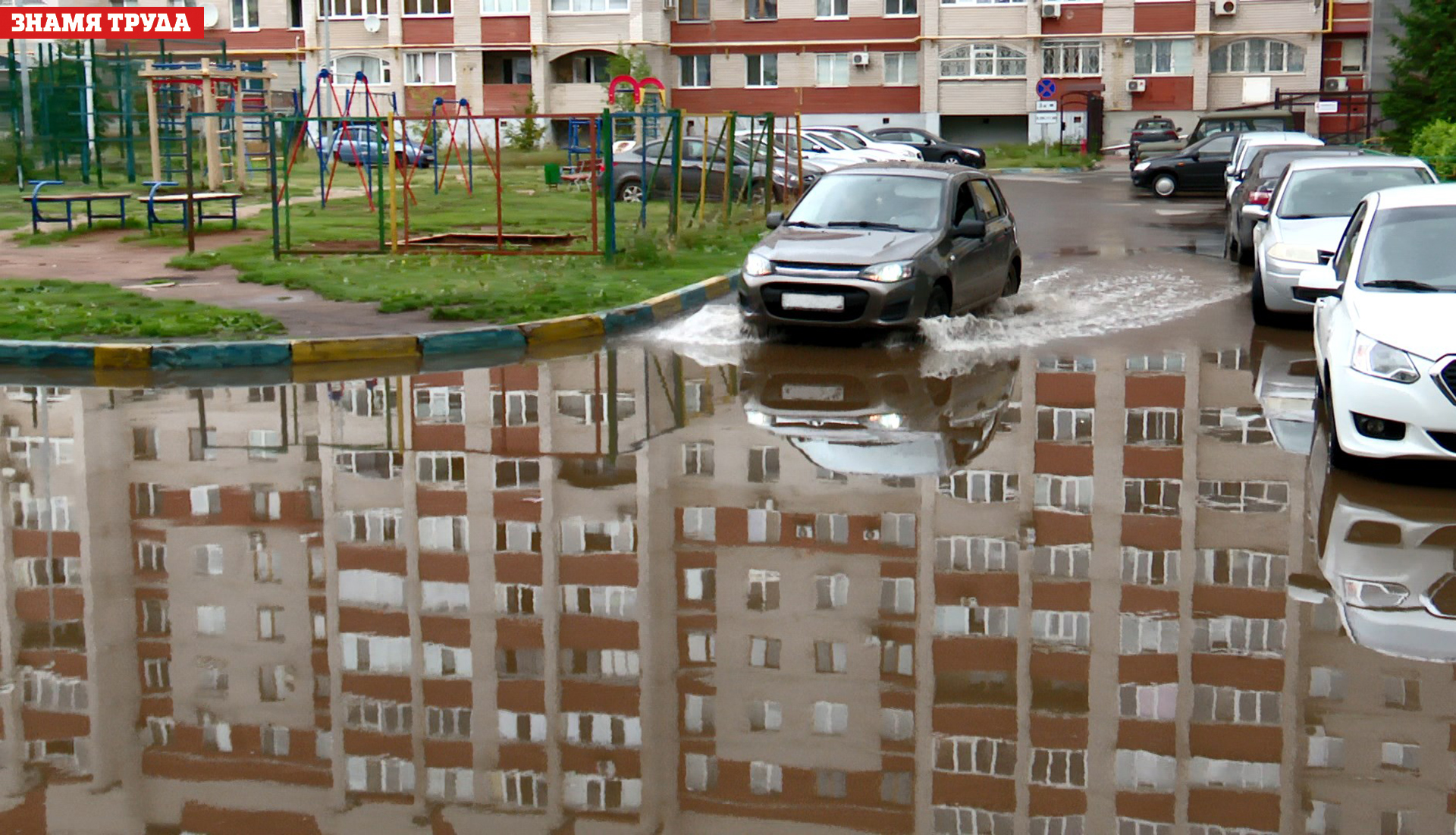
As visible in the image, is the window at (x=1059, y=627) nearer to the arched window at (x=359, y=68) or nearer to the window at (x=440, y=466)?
the window at (x=440, y=466)

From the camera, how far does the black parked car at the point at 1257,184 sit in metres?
21.1

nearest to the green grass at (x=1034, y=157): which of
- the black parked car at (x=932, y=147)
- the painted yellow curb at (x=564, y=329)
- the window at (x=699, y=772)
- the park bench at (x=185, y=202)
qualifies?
the black parked car at (x=932, y=147)

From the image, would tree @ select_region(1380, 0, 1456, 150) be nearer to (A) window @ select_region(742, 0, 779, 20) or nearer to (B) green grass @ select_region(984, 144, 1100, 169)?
(B) green grass @ select_region(984, 144, 1100, 169)

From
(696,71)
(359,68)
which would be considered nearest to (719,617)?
(696,71)

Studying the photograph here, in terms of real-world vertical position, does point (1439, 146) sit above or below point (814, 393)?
above

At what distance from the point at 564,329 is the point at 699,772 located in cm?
990

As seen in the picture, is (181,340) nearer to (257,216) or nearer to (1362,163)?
(1362,163)

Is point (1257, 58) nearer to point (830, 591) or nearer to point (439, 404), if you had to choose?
point (439, 404)

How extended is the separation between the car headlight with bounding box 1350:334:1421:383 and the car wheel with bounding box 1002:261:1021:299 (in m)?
7.90

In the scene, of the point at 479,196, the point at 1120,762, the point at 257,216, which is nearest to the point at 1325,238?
the point at 1120,762

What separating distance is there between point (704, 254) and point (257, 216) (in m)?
8.84

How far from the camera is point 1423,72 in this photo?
35.2 m

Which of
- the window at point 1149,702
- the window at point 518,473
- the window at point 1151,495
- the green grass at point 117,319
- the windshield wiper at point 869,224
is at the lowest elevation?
the window at point 1149,702

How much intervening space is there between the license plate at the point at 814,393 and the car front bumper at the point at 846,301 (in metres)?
1.73
